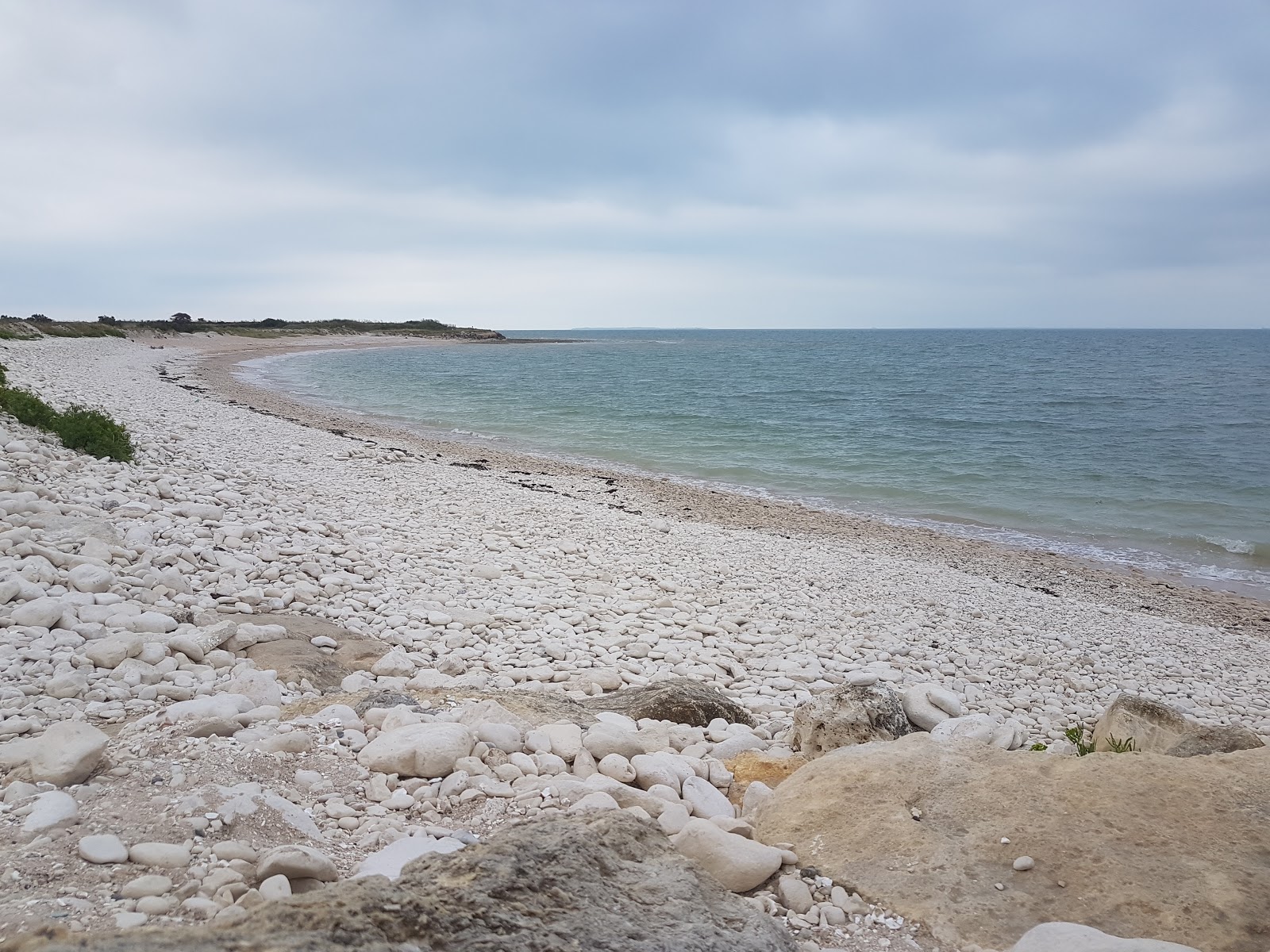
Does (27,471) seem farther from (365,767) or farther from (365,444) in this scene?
(365,444)

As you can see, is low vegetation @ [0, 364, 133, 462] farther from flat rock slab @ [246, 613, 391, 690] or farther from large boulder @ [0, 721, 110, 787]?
large boulder @ [0, 721, 110, 787]

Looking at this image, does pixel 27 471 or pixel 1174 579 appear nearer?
pixel 27 471

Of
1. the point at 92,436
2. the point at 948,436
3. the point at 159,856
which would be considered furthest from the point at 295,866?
the point at 948,436

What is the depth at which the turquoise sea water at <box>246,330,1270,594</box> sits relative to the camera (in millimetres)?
16891

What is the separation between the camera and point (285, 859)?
276cm

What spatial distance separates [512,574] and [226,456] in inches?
312

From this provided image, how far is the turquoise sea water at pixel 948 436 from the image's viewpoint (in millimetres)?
16891

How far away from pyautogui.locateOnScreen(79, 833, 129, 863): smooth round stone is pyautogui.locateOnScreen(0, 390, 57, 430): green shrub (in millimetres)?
11183

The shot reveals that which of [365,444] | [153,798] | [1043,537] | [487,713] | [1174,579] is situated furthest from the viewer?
[365,444]

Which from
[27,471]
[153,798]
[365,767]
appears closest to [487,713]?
[365,767]

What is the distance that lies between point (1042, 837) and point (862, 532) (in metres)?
12.3

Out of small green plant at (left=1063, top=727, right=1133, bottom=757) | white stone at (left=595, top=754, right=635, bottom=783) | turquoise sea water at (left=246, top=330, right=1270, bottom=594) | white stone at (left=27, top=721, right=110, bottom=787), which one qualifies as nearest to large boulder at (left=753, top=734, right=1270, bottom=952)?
white stone at (left=595, top=754, right=635, bottom=783)

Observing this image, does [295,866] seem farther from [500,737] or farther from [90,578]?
[90,578]

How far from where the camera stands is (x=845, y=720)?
17.9ft
